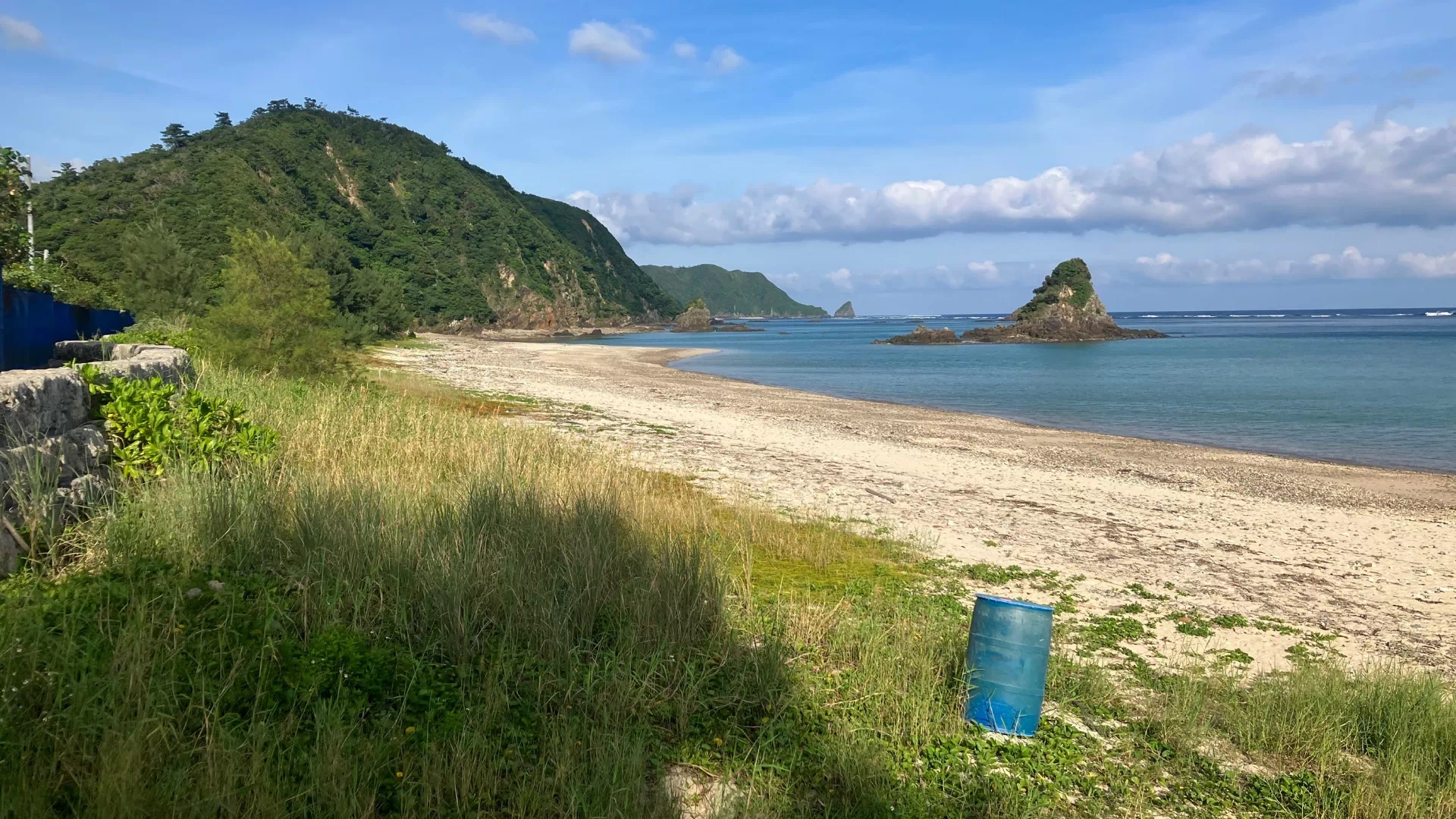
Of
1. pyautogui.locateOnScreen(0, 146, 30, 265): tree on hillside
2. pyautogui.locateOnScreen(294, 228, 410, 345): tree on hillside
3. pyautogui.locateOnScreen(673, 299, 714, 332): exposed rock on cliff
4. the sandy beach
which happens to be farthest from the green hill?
the sandy beach

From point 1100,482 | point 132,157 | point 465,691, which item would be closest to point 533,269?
point 132,157

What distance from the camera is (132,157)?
6800 centimetres

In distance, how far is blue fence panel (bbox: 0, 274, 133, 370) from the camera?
Result: 8070 mm

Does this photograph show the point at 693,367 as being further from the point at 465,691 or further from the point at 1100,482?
the point at 465,691

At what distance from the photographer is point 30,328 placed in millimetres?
9008

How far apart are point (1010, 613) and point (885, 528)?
566 cm

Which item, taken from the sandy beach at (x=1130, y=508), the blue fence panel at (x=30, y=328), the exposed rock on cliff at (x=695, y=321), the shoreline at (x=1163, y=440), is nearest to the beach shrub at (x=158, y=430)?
the blue fence panel at (x=30, y=328)

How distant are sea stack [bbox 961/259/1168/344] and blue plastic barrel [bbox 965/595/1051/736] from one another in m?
99.0

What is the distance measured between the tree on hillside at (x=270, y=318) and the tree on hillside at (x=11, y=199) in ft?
10.3

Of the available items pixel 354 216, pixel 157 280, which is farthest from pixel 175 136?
pixel 157 280

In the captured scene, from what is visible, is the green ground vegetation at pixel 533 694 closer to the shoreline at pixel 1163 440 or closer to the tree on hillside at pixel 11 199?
the tree on hillside at pixel 11 199

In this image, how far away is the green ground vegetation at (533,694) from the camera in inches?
137

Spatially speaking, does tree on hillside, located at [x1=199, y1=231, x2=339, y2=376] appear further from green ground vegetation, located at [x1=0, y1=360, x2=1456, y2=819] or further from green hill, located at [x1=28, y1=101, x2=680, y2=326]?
green hill, located at [x1=28, y1=101, x2=680, y2=326]

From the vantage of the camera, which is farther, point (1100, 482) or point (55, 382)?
point (1100, 482)
